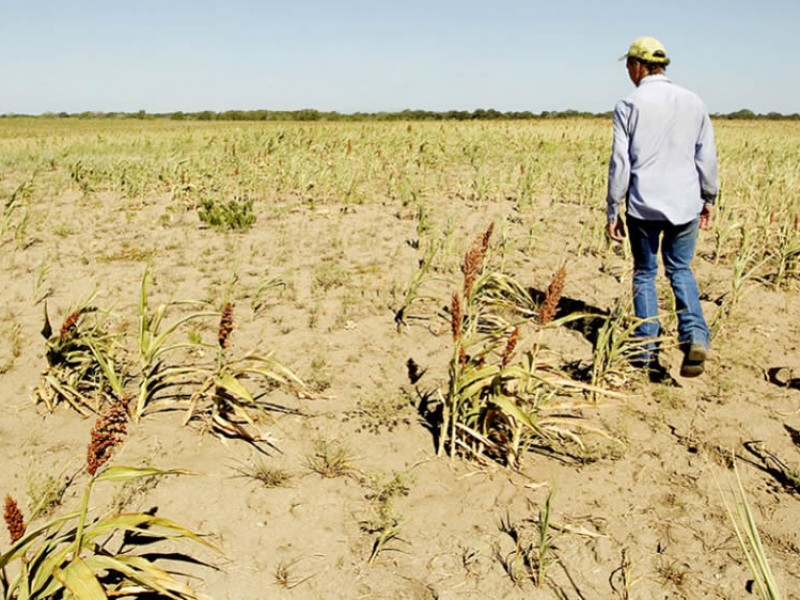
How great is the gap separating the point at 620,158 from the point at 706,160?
22.6 inches

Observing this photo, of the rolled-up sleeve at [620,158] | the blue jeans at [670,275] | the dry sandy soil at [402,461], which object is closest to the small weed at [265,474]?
the dry sandy soil at [402,461]

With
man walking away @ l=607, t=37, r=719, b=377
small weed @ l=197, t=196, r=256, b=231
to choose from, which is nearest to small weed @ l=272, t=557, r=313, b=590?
man walking away @ l=607, t=37, r=719, b=377

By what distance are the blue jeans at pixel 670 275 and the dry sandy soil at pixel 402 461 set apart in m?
0.36

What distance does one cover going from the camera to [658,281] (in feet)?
18.7

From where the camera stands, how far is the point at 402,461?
10.2 feet

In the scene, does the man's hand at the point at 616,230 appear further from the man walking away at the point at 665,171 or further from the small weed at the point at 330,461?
the small weed at the point at 330,461

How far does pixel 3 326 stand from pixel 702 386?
15.7 ft

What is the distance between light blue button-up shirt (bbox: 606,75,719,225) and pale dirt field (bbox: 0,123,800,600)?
1134mm

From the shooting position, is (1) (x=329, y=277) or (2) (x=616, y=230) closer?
(2) (x=616, y=230)

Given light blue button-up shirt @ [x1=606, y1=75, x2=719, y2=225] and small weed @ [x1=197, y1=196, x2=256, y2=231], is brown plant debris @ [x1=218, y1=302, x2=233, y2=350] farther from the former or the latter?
small weed @ [x1=197, y1=196, x2=256, y2=231]

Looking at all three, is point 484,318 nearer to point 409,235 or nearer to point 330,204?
point 409,235

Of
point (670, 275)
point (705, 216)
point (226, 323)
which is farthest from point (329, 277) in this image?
Result: point (705, 216)

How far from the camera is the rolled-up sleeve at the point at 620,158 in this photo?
12.6 ft

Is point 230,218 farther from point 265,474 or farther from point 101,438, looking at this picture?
point 101,438
